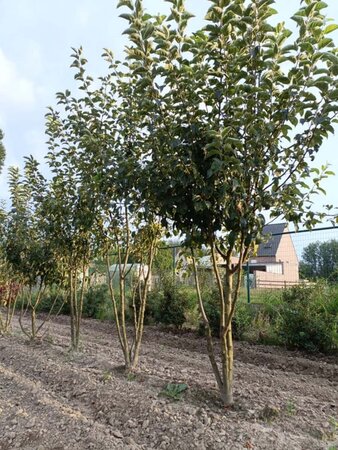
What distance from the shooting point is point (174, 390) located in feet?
11.2

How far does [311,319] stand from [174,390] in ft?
9.66

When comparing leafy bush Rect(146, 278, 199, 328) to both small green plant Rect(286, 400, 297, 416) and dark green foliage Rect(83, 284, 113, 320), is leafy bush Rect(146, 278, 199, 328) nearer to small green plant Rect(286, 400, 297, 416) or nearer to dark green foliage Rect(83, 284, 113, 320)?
dark green foliage Rect(83, 284, 113, 320)

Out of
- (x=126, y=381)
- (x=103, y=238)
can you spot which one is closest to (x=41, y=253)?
(x=103, y=238)

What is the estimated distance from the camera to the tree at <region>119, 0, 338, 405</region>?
2.33 meters

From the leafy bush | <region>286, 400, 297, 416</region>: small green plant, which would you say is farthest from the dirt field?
the leafy bush

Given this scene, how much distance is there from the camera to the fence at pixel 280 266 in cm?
676

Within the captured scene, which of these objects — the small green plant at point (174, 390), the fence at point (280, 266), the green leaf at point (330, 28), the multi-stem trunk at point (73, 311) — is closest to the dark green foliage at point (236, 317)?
the fence at point (280, 266)

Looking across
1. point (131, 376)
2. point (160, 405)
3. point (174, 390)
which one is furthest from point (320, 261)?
point (160, 405)

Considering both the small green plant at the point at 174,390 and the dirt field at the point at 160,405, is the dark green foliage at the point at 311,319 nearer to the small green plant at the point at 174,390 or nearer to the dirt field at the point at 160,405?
the dirt field at the point at 160,405

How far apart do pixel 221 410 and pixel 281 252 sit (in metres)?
5.59

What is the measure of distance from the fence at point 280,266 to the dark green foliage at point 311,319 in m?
0.31

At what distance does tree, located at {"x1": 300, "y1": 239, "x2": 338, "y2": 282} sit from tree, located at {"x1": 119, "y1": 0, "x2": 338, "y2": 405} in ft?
13.7

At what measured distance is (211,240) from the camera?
294 cm

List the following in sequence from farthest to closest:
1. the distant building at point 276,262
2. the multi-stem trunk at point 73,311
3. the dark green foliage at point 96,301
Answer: the dark green foliage at point 96,301 → the distant building at point 276,262 → the multi-stem trunk at point 73,311
